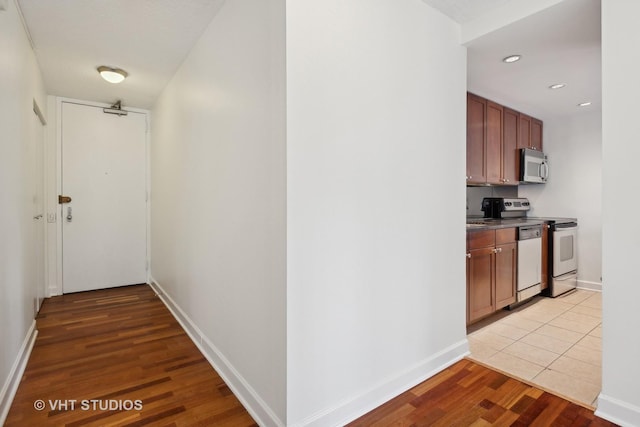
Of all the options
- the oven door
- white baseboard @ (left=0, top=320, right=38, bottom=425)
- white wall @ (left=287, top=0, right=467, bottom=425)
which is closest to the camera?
→ white wall @ (left=287, top=0, right=467, bottom=425)

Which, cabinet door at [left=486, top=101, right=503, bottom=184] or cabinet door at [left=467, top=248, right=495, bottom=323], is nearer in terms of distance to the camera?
cabinet door at [left=467, top=248, right=495, bottom=323]

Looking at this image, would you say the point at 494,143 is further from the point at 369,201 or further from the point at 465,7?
the point at 369,201

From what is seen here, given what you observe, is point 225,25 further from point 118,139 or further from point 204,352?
point 118,139

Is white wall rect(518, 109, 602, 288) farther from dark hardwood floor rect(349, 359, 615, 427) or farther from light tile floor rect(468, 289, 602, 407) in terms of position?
dark hardwood floor rect(349, 359, 615, 427)

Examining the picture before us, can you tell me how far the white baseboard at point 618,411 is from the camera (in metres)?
1.61

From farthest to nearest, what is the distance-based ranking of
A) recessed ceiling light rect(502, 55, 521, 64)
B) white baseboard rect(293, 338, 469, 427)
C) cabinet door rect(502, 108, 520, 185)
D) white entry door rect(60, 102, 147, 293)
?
white entry door rect(60, 102, 147, 293) < cabinet door rect(502, 108, 520, 185) < recessed ceiling light rect(502, 55, 521, 64) < white baseboard rect(293, 338, 469, 427)

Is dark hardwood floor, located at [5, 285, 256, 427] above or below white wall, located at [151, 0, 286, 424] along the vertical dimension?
below

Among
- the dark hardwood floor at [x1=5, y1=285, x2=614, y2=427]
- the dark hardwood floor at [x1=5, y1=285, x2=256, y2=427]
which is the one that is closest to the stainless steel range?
the dark hardwood floor at [x1=5, y1=285, x2=614, y2=427]

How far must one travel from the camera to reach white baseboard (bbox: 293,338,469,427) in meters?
1.61

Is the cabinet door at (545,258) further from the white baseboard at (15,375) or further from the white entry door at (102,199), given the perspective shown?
the white entry door at (102,199)

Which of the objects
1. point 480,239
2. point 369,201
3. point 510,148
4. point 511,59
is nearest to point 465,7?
point 511,59

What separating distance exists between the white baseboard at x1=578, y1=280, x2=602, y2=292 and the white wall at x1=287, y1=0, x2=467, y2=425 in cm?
307

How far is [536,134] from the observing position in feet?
14.3

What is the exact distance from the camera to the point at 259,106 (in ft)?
5.53
